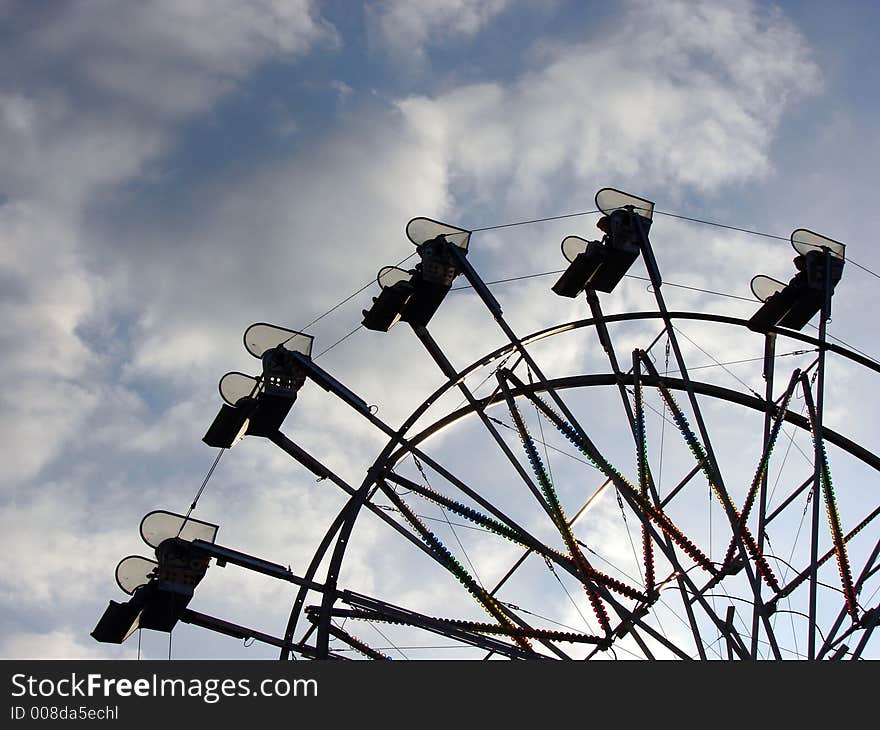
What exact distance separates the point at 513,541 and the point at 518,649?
168 cm

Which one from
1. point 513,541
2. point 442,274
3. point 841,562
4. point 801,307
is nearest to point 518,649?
point 513,541

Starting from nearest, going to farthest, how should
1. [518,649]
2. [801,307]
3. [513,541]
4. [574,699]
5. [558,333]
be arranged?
1. [574,699]
2. [518,649]
3. [513,541]
4. [558,333]
5. [801,307]

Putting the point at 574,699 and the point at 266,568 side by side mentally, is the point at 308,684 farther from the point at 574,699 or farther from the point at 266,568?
the point at 266,568

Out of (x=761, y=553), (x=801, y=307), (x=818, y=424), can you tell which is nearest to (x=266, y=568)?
(x=761, y=553)

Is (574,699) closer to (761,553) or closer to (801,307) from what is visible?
(761,553)

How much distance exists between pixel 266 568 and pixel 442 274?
238 inches

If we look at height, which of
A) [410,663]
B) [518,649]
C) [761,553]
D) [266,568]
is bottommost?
[410,663]

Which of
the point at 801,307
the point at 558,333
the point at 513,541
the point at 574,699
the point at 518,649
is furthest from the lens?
the point at 801,307

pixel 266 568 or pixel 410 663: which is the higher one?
pixel 266 568

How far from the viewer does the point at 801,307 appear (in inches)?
703

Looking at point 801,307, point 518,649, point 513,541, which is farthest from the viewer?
point 801,307

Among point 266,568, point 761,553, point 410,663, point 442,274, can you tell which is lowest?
point 410,663

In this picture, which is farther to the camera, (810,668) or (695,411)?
(695,411)

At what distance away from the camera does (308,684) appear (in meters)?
11.4
